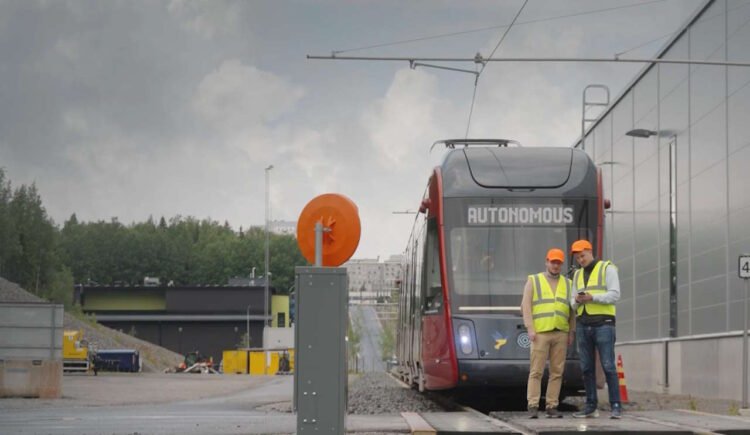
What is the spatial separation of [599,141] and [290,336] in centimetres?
4868

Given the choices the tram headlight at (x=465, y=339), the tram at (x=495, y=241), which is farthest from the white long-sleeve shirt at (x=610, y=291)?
the tram headlight at (x=465, y=339)

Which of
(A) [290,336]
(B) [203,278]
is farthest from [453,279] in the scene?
(B) [203,278]

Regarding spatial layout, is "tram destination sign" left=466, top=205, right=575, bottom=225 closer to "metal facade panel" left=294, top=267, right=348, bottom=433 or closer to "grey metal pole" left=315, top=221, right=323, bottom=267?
"grey metal pole" left=315, top=221, right=323, bottom=267

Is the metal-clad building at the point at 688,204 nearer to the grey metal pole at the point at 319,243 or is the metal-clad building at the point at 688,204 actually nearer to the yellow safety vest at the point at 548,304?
the yellow safety vest at the point at 548,304

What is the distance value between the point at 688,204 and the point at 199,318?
8933 cm

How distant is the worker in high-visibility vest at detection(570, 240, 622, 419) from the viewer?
13.6 meters

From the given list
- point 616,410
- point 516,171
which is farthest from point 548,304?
point 516,171

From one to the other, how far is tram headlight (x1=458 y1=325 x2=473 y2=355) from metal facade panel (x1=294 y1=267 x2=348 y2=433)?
7250 millimetres

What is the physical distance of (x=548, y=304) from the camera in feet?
45.7

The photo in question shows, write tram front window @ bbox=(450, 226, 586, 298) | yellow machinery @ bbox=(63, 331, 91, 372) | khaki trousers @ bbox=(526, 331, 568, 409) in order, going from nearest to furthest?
khaki trousers @ bbox=(526, 331, 568, 409)
tram front window @ bbox=(450, 226, 586, 298)
yellow machinery @ bbox=(63, 331, 91, 372)

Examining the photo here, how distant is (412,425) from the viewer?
12430mm

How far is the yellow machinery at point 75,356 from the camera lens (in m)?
62.2

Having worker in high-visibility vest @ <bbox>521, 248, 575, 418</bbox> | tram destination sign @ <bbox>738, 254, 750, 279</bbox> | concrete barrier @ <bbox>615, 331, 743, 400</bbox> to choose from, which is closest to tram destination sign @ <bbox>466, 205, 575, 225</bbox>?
worker in high-visibility vest @ <bbox>521, 248, 575, 418</bbox>

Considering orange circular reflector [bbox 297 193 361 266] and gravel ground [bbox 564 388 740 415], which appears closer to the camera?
orange circular reflector [bbox 297 193 361 266]
